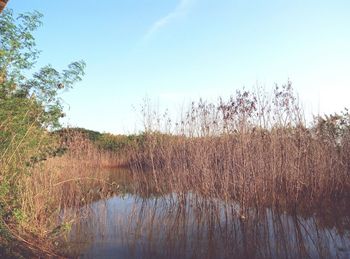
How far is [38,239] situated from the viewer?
3922 millimetres

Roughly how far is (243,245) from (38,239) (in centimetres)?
231

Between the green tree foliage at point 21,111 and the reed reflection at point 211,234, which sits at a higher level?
the green tree foliage at point 21,111

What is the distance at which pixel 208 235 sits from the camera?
13.5 ft

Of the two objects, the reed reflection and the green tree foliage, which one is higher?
the green tree foliage

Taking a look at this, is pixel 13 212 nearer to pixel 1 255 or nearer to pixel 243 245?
pixel 1 255

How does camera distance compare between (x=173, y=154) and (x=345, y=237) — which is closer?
(x=345, y=237)

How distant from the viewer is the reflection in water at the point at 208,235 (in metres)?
3.66

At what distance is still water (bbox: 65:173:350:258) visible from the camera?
3.66m

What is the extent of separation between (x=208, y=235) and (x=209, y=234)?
0.02 m

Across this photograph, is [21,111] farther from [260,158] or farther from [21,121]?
[260,158]

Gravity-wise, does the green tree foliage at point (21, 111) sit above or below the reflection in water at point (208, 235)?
above

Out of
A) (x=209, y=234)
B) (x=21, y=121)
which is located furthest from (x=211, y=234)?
(x=21, y=121)

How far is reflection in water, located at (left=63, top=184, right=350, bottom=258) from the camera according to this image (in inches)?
144

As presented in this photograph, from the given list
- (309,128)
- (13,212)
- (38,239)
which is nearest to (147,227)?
(38,239)
